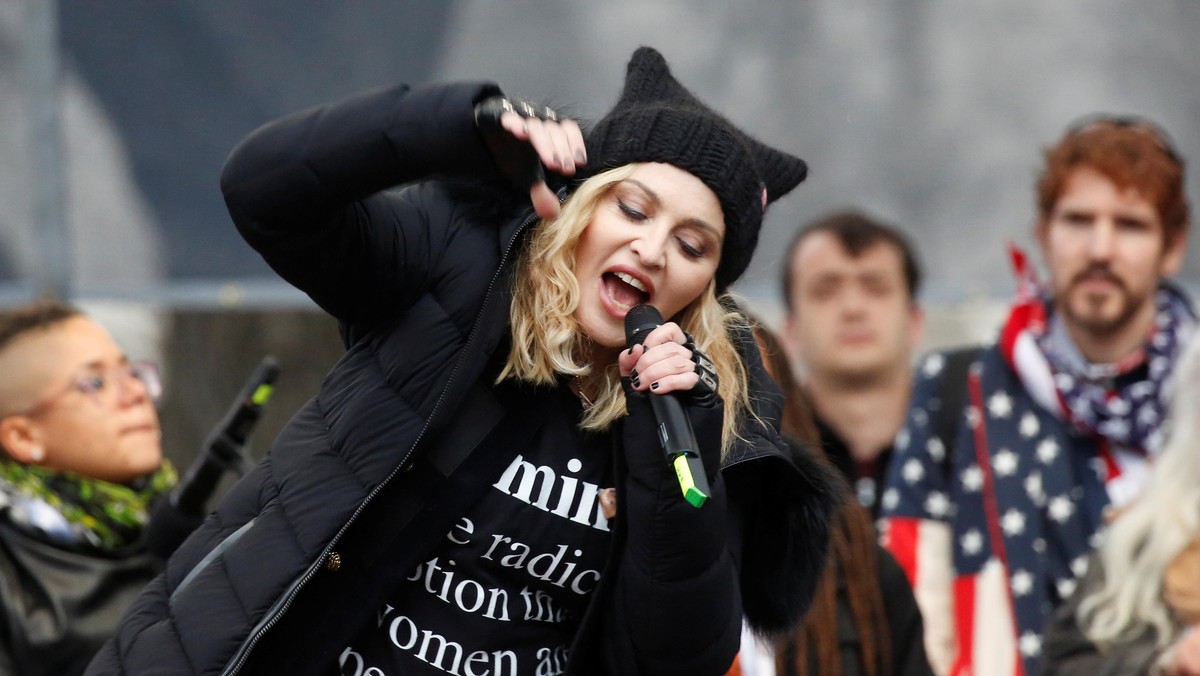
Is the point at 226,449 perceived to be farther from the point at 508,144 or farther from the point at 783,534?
the point at 508,144

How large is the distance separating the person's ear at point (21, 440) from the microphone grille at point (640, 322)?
2445 millimetres

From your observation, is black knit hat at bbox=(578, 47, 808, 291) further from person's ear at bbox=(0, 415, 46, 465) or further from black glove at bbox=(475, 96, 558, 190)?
person's ear at bbox=(0, 415, 46, 465)

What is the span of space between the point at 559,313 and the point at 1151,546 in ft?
6.14

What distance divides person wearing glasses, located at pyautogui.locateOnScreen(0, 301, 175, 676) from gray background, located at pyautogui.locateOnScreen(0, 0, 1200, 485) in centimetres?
150

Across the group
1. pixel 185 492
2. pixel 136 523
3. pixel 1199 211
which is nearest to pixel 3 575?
Result: pixel 136 523

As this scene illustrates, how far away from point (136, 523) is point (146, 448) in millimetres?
206

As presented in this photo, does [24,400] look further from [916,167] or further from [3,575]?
[916,167]

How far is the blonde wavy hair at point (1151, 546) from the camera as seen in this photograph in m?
3.57

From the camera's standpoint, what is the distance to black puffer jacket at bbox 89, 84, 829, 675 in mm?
2291

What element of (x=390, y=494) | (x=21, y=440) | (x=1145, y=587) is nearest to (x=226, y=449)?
(x=21, y=440)

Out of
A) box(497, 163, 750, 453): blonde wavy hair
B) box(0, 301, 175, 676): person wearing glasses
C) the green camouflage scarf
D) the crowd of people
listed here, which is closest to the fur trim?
the crowd of people

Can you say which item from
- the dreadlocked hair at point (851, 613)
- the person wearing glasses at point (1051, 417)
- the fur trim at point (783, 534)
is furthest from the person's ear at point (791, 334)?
the fur trim at point (783, 534)

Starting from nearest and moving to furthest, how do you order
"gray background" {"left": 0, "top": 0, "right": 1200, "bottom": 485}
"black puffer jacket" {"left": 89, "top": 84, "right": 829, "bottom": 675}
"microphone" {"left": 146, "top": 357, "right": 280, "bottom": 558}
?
"black puffer jacket" {"left": 89, "top": 84, "right": 829, "bottom": 675} < "microphone" {"left": 146, "top": 357, "right": 280, "bottom": 558} < "gray background" {"left": 0, "top": 0, "right": 1200, "bottom": 485}

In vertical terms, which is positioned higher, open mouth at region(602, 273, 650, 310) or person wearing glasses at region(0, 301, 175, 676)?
open mouth at region(602, 273, 650, 310)
